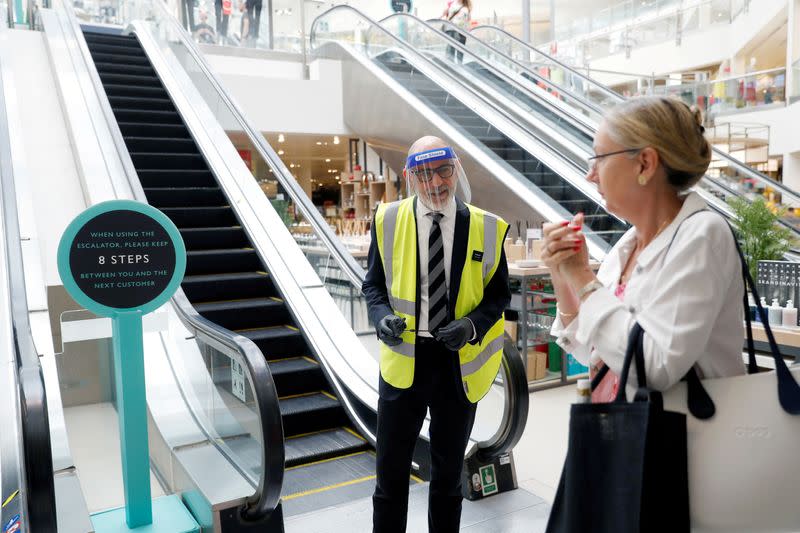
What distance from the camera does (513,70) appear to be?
10195 millimetres

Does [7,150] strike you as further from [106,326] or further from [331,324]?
[331,324]

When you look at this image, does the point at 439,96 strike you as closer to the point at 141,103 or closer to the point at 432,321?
the point at 141,103

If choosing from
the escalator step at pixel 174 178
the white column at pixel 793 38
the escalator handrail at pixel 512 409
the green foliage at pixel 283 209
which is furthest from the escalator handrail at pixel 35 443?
the white column at pixel 793 38

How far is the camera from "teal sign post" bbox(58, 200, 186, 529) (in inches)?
102

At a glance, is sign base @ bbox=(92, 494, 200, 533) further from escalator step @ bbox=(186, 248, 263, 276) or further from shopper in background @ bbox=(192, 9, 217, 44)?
shopper in background @ bbox=(192, 9, 217, 44)

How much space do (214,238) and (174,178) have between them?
109 centimetres

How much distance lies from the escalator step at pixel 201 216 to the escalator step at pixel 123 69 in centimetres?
350

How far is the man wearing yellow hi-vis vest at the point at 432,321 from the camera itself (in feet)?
7.73

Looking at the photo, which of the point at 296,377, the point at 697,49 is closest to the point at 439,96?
the point at 296,377

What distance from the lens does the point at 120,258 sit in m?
2.68

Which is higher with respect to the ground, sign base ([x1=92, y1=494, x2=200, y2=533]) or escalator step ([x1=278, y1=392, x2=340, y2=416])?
escalator step ([x1=278, y1=392, x2=340, y2=416])

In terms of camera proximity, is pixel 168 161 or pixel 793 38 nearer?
pixel 168 161

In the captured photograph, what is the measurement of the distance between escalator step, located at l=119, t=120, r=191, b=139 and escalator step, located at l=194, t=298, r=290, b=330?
9.85 ft

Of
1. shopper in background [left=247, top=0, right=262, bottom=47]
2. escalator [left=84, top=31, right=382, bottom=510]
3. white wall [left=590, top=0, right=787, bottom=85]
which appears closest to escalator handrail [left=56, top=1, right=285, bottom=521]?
escalator [left=84, top=31, right=382, bottom=510]
